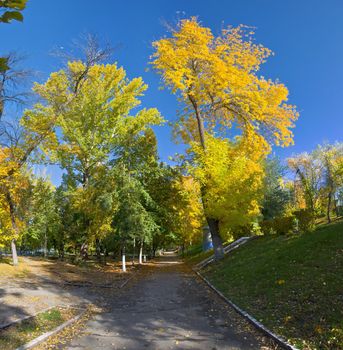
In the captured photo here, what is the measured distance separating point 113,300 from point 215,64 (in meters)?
13.3

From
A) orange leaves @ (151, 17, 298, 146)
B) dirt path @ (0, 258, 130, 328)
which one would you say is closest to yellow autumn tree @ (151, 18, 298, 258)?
orange leaves @ (151, 17, 298, 146)

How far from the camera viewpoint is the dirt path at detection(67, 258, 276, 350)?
6734mm

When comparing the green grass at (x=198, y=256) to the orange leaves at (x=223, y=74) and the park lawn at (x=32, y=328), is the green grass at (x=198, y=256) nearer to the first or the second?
the orange leaves at (x=223, y=74)

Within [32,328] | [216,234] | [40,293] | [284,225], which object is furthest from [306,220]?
[32,328]

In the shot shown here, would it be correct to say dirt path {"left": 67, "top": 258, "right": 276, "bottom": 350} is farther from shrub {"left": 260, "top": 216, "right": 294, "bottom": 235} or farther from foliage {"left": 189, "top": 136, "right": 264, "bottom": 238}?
foliage {"left": 189, "top": 136, "right": 264, "bottom": 238}

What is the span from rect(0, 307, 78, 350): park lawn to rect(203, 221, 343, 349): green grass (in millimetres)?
4654

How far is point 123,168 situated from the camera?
25.6 metres

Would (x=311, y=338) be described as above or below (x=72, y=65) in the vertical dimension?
below

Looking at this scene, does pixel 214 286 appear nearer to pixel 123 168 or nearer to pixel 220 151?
pixel 220 151

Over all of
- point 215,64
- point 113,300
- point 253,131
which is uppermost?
point 215,64

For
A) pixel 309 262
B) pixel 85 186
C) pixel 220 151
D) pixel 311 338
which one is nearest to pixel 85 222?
pixel 85 186

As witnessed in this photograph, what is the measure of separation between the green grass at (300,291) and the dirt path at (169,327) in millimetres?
597

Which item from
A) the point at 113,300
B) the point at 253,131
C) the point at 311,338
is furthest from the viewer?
the point at 253,131

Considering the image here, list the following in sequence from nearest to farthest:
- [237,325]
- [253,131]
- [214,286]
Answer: [237,325] → [214,286] → [253,131]
